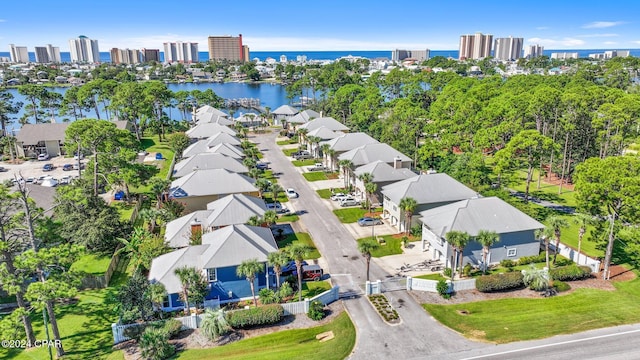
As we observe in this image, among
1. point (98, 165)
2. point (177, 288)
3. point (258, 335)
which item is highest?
point (98, 165)

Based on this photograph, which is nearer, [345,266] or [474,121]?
[345,266]

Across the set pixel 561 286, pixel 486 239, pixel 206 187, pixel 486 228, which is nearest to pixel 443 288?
pixel 486 239

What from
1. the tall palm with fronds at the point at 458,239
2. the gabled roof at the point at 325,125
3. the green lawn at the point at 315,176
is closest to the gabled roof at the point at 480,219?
the tall palm with fronds at the point at 458,239

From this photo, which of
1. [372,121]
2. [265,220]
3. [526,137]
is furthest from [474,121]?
[265,220]

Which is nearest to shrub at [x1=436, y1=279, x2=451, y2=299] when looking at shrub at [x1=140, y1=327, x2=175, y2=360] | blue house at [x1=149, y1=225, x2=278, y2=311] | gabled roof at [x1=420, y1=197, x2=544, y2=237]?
gabled roof at [x1=420, y1=197, x2=544, y2=237]

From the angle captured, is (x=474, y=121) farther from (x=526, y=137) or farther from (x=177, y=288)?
(x=177, y=288)

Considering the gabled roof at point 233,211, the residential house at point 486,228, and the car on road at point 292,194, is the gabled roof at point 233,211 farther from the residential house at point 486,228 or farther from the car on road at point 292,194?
the residential house at point 486,228
